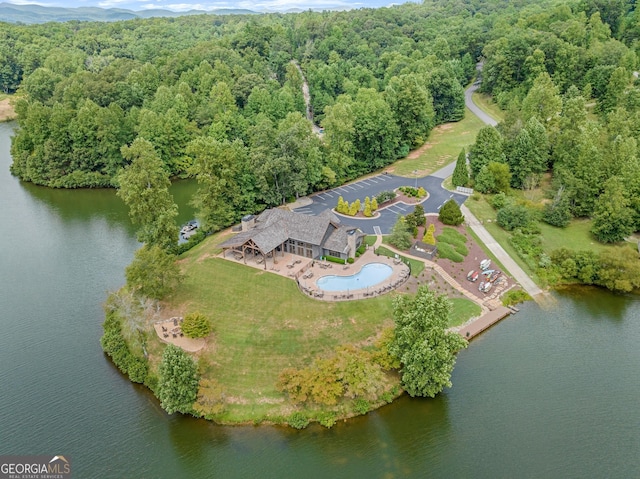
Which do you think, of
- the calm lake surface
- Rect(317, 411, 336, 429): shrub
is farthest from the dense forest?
Answer: Rect(317, 411, 336, 429): shrub

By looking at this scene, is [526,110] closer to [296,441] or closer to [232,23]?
[296,441]

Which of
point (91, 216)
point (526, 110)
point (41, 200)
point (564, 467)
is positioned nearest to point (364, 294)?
point (564, 467)

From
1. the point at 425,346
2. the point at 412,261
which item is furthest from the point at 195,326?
the point at 412,261

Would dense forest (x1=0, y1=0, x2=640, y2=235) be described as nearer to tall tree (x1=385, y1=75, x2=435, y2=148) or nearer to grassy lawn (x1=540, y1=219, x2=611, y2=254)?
tall tree (x1=385, y1=75, x2=435, y2=148)

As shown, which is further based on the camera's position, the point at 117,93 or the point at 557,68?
the point at 117,93

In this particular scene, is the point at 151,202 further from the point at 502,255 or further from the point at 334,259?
the point at 502,255

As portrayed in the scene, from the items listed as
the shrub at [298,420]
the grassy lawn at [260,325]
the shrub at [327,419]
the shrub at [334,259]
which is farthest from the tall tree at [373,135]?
the shrub at [298,420]

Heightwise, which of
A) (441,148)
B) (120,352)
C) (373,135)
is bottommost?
(120,352)
